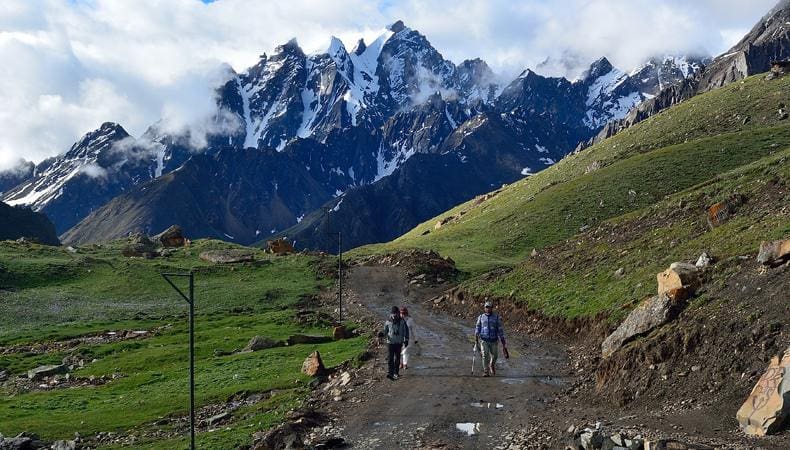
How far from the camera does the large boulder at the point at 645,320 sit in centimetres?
2547

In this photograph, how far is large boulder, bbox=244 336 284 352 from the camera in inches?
1807

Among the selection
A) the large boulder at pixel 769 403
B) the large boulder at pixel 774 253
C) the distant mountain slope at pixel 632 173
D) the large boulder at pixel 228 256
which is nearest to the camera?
the large boulder at pixel 769 403

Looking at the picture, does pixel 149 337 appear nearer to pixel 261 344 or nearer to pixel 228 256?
pixel 261 344

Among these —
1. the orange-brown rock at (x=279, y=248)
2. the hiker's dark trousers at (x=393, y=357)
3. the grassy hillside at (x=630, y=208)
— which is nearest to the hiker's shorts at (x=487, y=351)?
the hiker's dark trousers at (x=393, y=357)

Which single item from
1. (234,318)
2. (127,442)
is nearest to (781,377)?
(127,442)

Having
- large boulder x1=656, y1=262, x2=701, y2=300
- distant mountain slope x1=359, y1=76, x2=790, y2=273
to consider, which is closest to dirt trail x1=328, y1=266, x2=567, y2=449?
large boulder x1=656, y1=262, x2=701, y2=300

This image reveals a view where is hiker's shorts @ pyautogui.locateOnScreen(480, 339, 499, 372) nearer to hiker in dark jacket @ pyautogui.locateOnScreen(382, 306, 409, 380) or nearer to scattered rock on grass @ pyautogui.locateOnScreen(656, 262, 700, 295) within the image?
hiker in dark jacket @ pyautogui.locateOnScreen(382, 306, 409, 380)

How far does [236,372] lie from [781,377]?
94.7 feet

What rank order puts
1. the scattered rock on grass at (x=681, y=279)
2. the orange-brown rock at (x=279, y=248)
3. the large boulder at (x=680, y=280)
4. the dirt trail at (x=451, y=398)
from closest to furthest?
the dirt trail at (x=451, y=398) < the large boulder at (x=680, y=280) < the scattered rock on grass at (x=681, y=279) < the orange-brown rock at (x=279, y=248)

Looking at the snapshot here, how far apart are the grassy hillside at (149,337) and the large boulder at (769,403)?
16.5m

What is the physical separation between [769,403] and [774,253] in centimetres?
912

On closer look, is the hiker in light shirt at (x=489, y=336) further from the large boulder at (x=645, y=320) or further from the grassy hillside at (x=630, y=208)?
the grassy hillside at (x=630, y=208)

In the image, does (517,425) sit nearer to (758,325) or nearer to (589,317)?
(758,325)

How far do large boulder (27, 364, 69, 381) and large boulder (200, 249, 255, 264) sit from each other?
4469 cm
